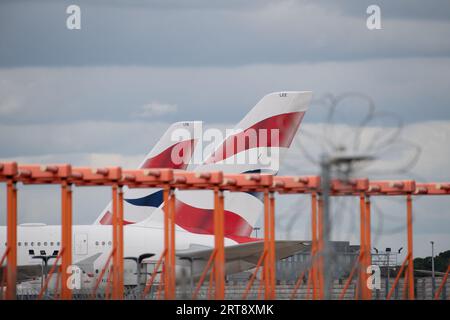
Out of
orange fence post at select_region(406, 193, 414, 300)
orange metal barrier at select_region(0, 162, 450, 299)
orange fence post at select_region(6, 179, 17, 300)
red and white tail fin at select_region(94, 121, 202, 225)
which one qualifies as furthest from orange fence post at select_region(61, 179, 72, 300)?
red and white tail fin at select_region(94, 121, 202, 225)

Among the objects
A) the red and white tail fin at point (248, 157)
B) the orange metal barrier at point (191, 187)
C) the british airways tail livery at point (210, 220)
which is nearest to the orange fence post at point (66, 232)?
the orange metal barrier at point (191, 187)

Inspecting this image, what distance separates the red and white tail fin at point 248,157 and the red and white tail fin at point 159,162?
21.8ft

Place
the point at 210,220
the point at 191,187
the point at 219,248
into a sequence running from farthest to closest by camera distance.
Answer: the point at 210,220, the point at 191,187, the point at 219,248

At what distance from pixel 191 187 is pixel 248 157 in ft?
63.2

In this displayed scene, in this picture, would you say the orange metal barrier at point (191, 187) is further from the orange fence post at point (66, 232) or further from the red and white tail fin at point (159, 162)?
the red and white tail fin at point (159, 162)

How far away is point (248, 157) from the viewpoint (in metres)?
62.3

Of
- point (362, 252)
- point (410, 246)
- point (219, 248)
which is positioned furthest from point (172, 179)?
point (410, 246)

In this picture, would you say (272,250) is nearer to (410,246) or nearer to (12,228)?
(410,246)

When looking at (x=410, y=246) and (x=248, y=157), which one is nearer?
(x=410, y=246)

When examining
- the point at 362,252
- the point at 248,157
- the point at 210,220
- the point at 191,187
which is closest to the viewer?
the point at 362,252

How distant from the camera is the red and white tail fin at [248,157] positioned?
62375 millimetres

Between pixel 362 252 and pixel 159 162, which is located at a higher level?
pixel 159 162
